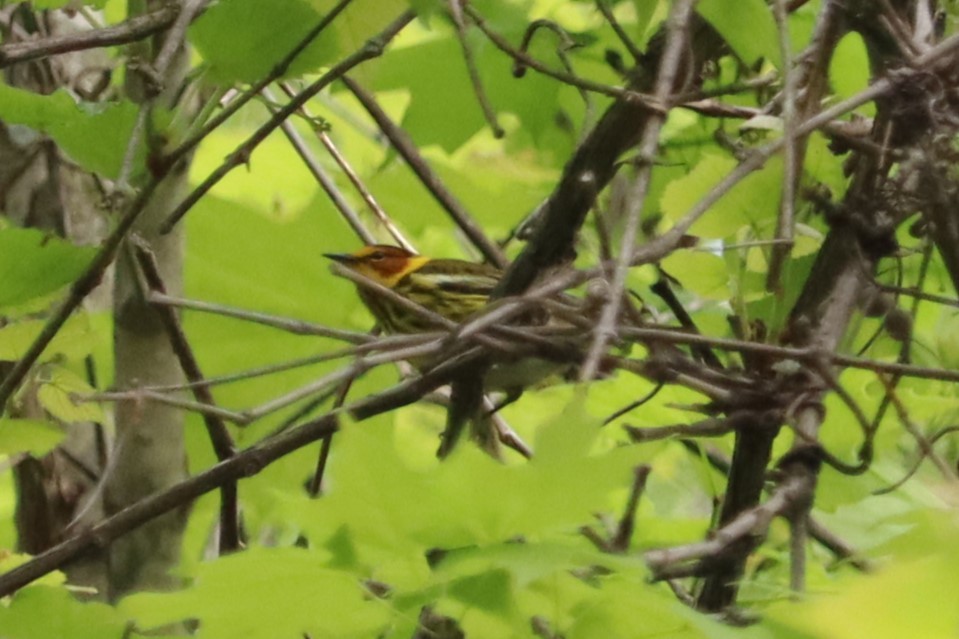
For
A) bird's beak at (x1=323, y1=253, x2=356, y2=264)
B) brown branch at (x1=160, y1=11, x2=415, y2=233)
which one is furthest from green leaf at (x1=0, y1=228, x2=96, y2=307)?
bird's beak at (x1=323, y1=253, x2=356, y2=264)

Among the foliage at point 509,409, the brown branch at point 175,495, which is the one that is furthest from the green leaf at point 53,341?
the brown branch at point 175,495

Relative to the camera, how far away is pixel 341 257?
1.21 meters

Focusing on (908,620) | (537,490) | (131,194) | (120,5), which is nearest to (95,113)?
(131,194)

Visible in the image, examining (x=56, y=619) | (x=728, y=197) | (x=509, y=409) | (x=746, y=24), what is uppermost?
(x=746, y=24)

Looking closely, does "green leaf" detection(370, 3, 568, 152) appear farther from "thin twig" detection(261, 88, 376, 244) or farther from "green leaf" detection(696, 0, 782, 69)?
"green leaf" detection(696, 0, 782, 69)

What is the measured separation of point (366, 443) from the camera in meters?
0.44

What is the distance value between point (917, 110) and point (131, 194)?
1.54 feet

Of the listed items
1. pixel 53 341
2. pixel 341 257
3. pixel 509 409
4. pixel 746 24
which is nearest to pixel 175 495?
pixel 53 341

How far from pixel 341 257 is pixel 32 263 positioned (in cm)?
49

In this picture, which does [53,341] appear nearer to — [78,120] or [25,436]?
[25,436]

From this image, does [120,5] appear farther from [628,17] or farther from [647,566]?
[647,566]

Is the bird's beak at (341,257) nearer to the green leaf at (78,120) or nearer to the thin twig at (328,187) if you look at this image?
the thin twig at (328,187)

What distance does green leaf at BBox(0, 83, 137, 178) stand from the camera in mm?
687

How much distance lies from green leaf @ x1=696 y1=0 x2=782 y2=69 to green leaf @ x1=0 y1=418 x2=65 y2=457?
546 millimetres
